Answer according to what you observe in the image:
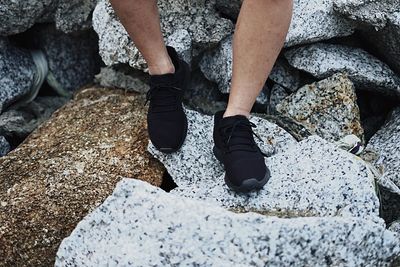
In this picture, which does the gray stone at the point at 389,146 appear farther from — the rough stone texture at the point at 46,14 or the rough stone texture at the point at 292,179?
the rough stone texture at the point at 46,14

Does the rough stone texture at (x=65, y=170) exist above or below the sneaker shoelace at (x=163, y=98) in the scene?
below

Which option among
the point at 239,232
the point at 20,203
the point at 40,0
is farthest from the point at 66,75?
the point at 239,232

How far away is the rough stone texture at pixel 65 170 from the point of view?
317cm

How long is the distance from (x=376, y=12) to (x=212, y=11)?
0.87 meters

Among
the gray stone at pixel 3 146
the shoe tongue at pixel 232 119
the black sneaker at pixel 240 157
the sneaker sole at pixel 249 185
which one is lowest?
the gray stone at pixel 3 146

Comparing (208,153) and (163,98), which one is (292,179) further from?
(163,98)

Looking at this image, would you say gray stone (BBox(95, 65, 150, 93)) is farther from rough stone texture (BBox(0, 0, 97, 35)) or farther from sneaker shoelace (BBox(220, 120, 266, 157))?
sneaker shoelace (BBox(220, 120, 266, 157))

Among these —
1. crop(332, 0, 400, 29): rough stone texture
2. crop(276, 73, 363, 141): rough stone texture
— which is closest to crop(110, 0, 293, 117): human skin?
crop(276, 73, 363, 141): rough stone texture

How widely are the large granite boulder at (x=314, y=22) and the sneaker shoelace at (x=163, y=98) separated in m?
0.72

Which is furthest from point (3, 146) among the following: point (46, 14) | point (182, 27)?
point (182, 27)

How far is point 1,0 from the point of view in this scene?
4.05 meters

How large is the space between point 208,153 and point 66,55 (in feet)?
4.81

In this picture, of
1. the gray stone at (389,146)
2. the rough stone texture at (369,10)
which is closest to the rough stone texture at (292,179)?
the gray stone at (389,146)

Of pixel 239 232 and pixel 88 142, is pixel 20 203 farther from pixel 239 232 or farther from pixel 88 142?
pixel 239 232
